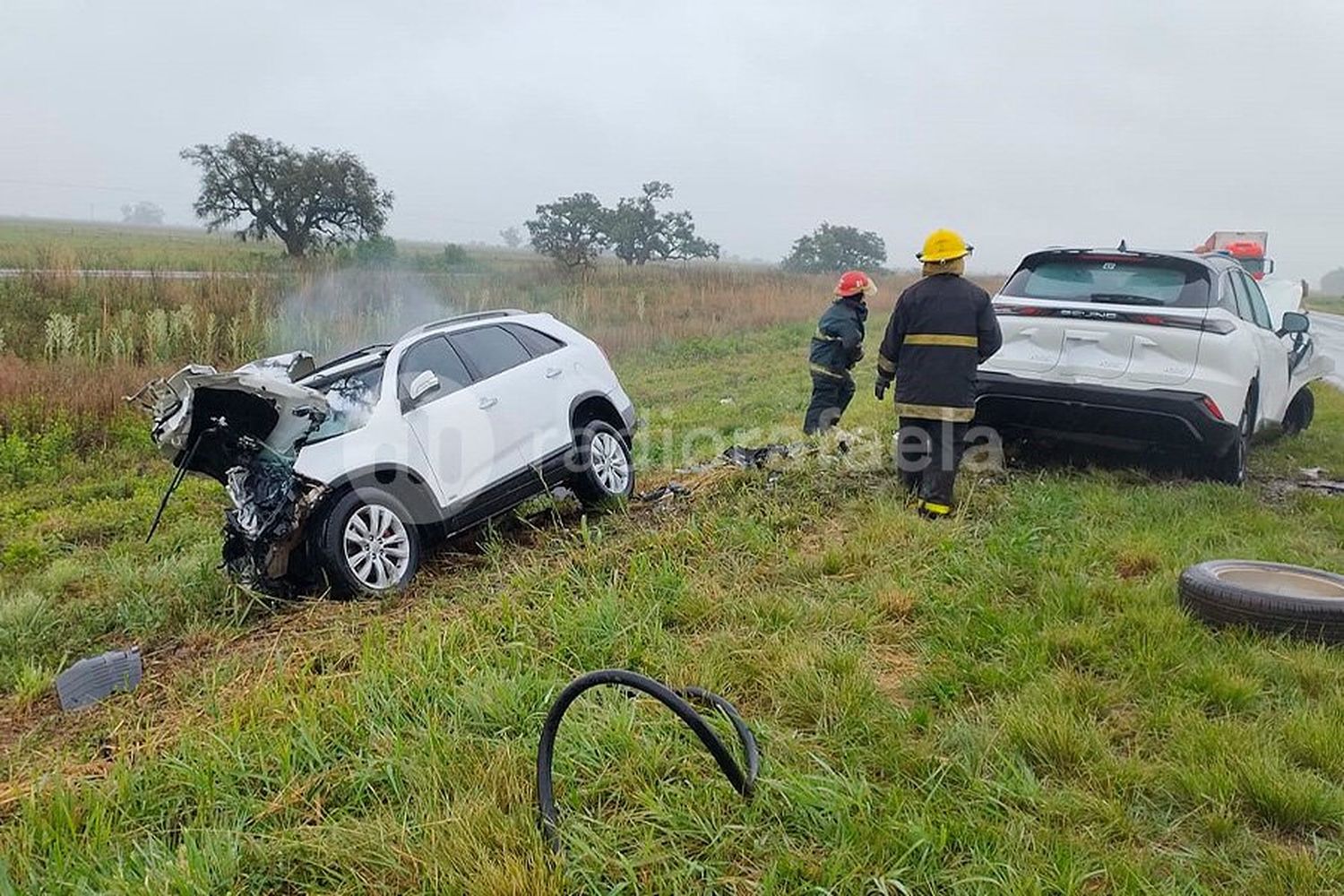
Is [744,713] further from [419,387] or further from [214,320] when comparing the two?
[214,320]

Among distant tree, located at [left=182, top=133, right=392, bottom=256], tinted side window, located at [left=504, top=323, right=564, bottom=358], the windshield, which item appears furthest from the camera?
distant tree, located at [left=182, top=133, right=392, bottom=256]

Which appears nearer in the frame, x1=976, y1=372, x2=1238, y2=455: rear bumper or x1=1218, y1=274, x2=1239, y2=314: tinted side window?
x1=976, y1=372, x2=1238, y2=455: rear bumper

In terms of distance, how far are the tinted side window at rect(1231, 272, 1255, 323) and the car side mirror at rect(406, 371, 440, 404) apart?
5241 mm

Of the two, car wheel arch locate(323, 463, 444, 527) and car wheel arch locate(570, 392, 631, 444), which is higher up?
car wheel arch locate(570, 392, 631, 444)

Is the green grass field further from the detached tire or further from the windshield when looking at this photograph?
the windshield

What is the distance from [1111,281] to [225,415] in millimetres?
5558

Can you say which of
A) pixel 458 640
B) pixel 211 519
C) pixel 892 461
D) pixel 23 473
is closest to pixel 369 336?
pixel 23 473

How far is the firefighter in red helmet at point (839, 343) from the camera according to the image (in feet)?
24.2

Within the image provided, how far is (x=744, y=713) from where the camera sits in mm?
2918

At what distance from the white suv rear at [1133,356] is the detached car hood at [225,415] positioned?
14.4ft

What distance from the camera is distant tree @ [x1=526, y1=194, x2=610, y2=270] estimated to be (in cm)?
3288

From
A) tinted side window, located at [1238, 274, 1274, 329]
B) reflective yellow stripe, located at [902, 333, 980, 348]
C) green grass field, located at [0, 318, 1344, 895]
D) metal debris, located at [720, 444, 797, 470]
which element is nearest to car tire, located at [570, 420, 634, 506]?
green grass field, located at [0, 318, 1344, 895]

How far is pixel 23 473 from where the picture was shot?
799cm

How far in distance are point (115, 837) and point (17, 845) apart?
10.3 inches
